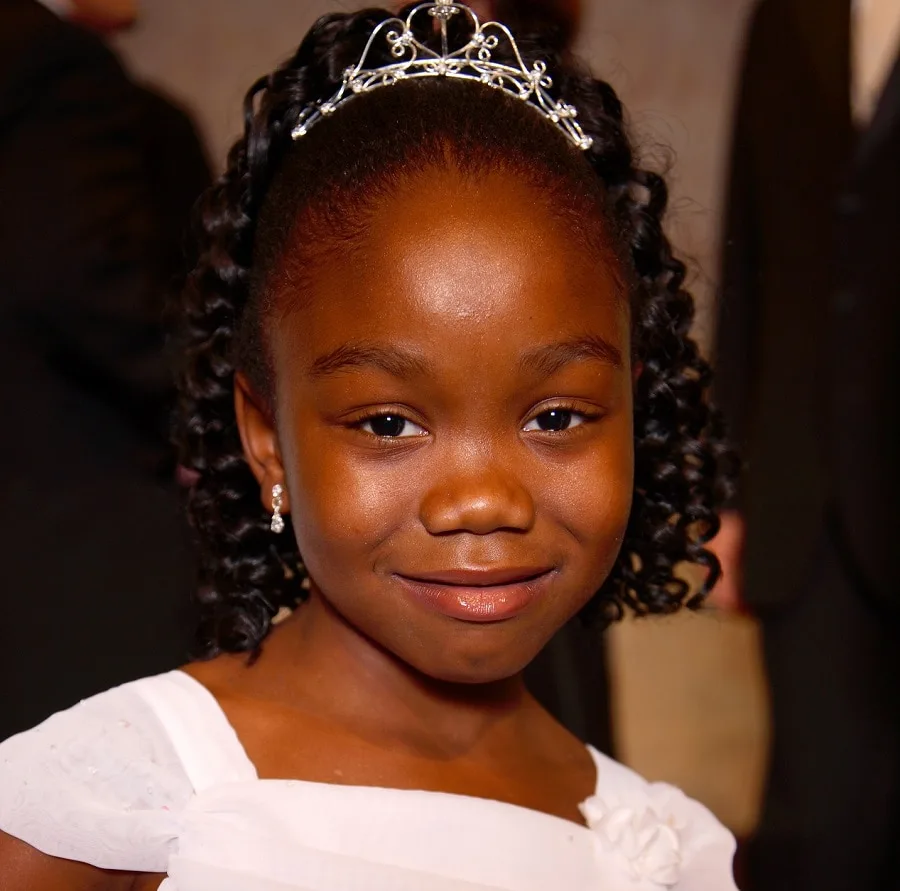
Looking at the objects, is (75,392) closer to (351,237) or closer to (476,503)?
(351,237)

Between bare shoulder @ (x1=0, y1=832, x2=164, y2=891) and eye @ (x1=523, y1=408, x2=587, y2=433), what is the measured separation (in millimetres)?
513

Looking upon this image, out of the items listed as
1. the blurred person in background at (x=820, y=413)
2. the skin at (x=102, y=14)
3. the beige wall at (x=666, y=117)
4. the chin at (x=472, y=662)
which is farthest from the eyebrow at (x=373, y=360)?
the beige wall at (x=666, y=117)

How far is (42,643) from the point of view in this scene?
5.54 feet

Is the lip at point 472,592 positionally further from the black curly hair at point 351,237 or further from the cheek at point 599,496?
the black curly hair at point 351,237

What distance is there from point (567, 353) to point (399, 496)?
0.18 meters

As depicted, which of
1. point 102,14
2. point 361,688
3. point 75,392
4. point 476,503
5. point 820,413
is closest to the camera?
point 476,503

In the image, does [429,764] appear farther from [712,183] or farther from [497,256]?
[712,183]

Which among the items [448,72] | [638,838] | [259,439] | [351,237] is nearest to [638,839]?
[638,838]

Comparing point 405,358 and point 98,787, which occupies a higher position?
point 405,358

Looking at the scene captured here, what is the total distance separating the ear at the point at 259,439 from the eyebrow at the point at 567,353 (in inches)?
11.4

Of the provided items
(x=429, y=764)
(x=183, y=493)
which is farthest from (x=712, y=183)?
(x=429, y=764)

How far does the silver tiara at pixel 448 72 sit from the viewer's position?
128 centimetres

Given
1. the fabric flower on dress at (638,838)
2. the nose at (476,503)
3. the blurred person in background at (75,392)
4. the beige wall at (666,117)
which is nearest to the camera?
the nose at (476,503)

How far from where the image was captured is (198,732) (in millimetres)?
1163
